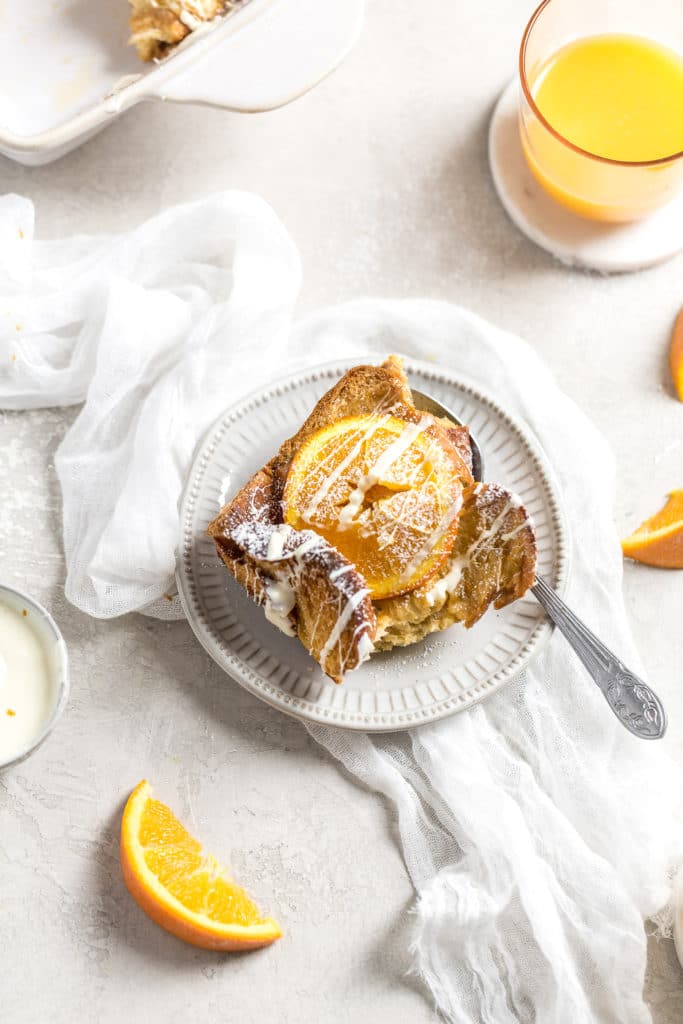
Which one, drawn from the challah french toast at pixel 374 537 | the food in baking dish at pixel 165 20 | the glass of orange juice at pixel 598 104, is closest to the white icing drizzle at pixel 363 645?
the challah french toast at pixel 374 537

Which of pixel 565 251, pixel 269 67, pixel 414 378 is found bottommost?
pixel 414 378

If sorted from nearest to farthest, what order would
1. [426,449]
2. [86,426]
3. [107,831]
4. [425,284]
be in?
[426,449], [107,831], [86,426], [425,284]

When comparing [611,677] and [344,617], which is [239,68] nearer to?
[344,617]

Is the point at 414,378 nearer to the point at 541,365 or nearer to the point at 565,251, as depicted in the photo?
the point at 541,365

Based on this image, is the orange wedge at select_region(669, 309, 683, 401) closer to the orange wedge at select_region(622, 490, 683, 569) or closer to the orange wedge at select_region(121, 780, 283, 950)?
the orange wedge at select_region(622, 490, 683, 569)

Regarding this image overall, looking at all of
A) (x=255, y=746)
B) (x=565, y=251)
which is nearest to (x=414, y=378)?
(x=565, y=251)

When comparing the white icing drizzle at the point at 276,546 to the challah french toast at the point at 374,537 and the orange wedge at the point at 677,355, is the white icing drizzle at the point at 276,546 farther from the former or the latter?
the orange wedge at the point at 677,355

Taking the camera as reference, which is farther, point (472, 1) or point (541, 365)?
point (472, 1)
